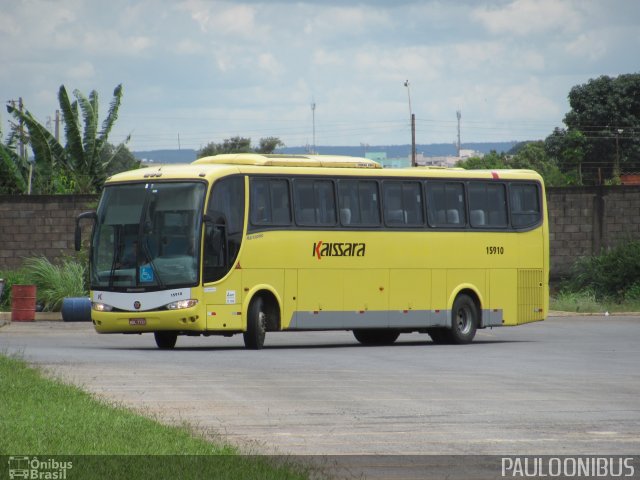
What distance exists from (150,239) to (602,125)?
245 feet

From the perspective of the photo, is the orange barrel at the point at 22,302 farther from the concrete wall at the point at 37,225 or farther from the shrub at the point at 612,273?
the shrub at the point at 612,273

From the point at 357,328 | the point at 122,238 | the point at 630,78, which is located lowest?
the point at 357,328

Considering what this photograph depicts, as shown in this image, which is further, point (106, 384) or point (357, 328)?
point (357, 328)

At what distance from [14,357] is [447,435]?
9.24 meters

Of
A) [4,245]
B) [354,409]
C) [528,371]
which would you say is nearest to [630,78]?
[4,245]

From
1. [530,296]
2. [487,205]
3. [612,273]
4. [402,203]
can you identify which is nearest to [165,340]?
[402,203]

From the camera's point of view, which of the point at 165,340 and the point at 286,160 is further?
the point at 286,160

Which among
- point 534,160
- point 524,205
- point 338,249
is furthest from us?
point 534,160

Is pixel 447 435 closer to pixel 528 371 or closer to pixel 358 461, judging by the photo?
pixel 358 461

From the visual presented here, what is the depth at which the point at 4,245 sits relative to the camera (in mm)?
40938

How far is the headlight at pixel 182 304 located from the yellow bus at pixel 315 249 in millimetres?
18

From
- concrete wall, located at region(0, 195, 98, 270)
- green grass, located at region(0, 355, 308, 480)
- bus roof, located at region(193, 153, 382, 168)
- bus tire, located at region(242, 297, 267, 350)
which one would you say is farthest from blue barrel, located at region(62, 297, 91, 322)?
green grass, located at region(0, 355, 308, 480)

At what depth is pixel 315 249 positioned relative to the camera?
2694 centimetres

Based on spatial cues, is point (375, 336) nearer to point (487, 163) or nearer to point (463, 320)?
point (463, 320)
